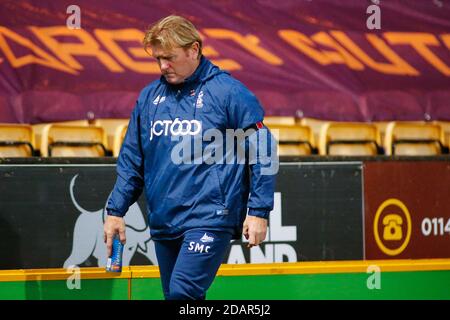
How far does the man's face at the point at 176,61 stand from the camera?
4.25 metres

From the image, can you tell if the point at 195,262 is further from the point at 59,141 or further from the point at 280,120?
→ the point at 280,120

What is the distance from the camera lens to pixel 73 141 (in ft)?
25.4

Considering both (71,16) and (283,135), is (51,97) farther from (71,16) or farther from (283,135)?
(283,135)

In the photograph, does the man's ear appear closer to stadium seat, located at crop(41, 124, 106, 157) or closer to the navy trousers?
the navy trousers

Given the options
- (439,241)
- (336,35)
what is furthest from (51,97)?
(439,241)

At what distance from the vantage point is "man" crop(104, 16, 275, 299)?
13.8ft

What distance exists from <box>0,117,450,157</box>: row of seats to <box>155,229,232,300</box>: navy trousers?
11.3ft

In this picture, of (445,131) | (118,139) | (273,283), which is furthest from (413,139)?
(273,283)

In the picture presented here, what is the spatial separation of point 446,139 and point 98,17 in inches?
141

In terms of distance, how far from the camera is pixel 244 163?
4.31m

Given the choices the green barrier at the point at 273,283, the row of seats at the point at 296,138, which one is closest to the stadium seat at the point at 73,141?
the row of seats at the point at 296,138

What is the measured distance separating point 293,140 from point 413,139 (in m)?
1.24

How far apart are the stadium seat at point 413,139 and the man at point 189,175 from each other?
4.33 metres

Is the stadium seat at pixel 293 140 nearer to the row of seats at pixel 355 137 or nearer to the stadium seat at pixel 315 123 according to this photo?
the row of seats at pixel 355 137
